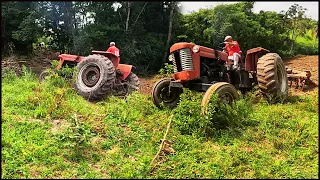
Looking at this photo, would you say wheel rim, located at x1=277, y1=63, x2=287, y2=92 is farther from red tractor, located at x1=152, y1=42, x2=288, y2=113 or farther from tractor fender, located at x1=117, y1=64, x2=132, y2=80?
tractor fender, located at x1=117, y1=64, x2=132, y2=80

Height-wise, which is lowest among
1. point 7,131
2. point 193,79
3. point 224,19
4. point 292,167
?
point 292,167

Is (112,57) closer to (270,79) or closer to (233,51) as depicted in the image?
(233,51)

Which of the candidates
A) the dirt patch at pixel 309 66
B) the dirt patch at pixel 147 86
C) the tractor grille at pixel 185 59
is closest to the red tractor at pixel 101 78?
the dirt patch at pixel 147 86

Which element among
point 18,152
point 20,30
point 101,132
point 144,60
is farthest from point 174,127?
point 144,60

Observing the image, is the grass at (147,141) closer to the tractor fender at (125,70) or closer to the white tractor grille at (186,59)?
the white tractor grille at (186,59)

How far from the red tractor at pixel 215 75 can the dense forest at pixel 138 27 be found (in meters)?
10.3

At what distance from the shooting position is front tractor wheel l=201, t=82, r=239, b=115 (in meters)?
5.69

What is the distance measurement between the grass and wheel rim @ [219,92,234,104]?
282 millimetres

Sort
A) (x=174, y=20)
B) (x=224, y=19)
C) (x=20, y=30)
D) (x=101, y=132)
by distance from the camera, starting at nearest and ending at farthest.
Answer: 1. (x=101, y=132)
2. (x=20, y=30)
3. (x=224, y=19)
4. (x=174, y=20)

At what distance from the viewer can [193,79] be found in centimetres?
688

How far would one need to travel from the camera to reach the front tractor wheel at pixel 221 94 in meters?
5.69

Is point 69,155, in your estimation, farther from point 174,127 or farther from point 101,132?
point 174,127

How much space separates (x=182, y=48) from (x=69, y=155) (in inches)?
124

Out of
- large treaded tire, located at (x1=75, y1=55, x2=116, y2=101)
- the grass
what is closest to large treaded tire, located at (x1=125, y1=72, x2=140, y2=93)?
large treaded tire, located at (x1=75, y1=55, x2=116, y2=101)
